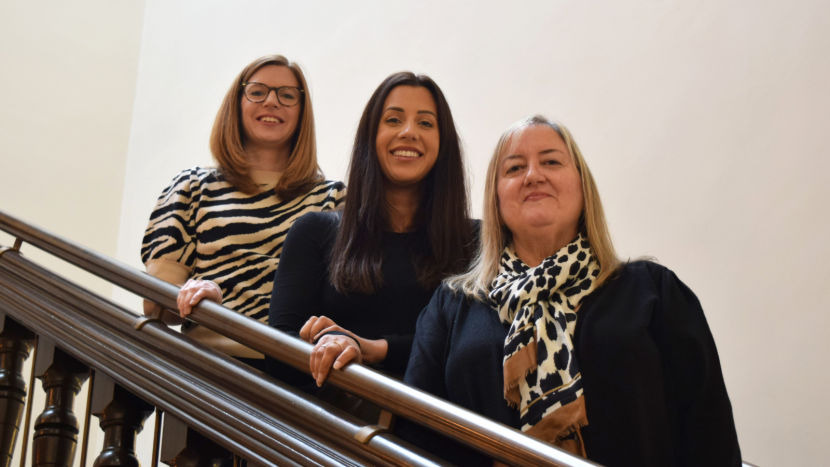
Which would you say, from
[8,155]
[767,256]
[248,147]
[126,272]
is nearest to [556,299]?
[126,272]

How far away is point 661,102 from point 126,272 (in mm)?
2338

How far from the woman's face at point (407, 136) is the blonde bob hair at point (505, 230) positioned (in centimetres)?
32

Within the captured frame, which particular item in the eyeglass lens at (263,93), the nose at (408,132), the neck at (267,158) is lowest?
the neck at (267,158)

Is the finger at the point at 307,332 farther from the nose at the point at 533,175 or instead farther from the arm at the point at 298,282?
the nose at the point at 533,175

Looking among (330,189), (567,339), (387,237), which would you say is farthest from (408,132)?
(567,339)

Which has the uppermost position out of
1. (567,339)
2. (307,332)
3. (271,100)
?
(271,100)

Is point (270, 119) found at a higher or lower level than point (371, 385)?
higher

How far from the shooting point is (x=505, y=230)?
1.77 metres

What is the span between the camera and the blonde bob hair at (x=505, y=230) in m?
1.59

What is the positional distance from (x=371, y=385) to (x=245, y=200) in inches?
45.7

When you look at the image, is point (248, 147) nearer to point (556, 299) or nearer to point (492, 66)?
point (556, 299)

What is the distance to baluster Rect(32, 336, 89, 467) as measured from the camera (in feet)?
5.39

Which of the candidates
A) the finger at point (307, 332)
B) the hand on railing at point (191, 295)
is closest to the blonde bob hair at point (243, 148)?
the hand on railing at point (191, 295)

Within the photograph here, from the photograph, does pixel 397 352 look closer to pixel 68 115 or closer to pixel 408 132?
pixel 408 132
